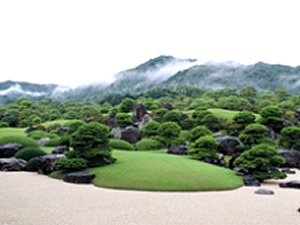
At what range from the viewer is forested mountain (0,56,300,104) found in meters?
142

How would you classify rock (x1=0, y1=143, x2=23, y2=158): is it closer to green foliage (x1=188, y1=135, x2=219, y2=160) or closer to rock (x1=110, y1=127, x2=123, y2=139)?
green foliage (x1=188, y1=135, x2=219, y2=160)

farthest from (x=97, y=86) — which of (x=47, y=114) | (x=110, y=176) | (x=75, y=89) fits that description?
(x=110, y=176)

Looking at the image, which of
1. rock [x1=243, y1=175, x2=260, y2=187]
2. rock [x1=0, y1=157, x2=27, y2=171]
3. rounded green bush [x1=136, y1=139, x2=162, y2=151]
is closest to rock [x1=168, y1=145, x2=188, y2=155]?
rounded green bush [x1=136, y1=139, x2=162, y2=151]

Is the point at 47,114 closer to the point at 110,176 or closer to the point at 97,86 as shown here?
the point at 110,176

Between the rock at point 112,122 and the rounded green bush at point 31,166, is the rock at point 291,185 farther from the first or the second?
the rock at point 112,122

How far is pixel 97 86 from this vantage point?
171625 millimetres

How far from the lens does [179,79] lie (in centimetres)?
15950

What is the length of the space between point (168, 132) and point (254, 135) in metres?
7.86

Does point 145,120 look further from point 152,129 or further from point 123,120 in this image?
point 152,129

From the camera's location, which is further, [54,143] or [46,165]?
[54,143]

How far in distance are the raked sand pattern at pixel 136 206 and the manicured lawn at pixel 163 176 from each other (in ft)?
2.58

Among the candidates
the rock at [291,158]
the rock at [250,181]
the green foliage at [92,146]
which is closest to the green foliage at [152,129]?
the rock at [291,158]

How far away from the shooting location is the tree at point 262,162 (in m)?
19.7

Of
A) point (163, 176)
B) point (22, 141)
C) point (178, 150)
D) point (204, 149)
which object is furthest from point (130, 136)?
point (163, 176)
